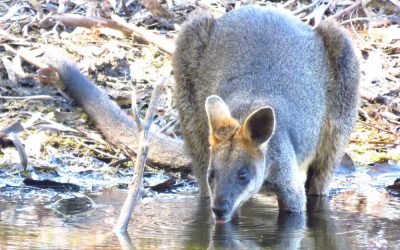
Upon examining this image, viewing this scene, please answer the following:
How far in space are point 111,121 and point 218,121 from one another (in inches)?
60.4

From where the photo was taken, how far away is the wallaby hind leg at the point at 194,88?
21.3 ft

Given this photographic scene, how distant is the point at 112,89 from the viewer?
317 inches

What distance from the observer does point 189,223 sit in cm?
551

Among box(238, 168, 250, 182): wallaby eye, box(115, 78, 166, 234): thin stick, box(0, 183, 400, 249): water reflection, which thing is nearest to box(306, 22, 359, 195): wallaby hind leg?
box(0, 183, 400, 249): water reflection

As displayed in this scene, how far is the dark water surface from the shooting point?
4.98 metres

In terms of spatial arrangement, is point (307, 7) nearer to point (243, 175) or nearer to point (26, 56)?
point (26, 56)

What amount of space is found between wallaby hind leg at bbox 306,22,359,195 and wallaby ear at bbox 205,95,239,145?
1198 mm

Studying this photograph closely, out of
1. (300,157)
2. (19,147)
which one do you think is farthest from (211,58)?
(19,147)

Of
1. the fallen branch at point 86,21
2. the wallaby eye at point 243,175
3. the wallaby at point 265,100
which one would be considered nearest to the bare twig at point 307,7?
the fallen branch at point 86,21

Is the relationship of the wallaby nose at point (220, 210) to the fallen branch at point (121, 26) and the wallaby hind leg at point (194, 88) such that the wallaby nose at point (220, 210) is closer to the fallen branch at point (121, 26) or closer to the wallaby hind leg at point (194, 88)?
the wallaby hind leg at point (194, 88)

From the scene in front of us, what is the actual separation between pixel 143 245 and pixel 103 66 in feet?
11.7

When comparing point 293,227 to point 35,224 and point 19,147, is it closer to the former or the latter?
point 35,224

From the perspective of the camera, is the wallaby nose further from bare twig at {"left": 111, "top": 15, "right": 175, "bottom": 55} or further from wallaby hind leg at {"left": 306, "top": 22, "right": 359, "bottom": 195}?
bare twig at {"left": 111, "top": 15, "right": 175, "bottom": 55}

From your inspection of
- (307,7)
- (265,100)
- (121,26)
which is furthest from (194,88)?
(307,7)
